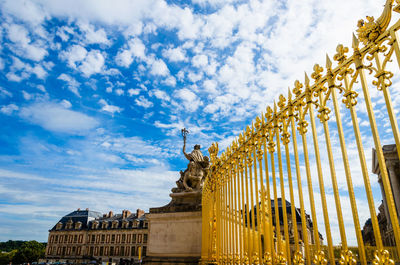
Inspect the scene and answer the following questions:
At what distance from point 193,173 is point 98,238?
50.4 metres

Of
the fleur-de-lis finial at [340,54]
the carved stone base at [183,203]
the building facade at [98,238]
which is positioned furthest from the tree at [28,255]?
the fleur-de-lis finial at [340,54]

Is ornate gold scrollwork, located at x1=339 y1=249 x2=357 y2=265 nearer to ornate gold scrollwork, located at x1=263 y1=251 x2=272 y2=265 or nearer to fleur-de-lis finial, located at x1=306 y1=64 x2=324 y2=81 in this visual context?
ornate gold scrollwork, located at x1=263 y1=251 x2=272 y2=265

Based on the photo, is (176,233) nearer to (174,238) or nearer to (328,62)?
(174,238)

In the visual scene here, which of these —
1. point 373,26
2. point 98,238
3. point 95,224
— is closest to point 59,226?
point 95,224

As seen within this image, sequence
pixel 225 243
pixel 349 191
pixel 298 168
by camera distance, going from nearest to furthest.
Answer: pixel 349 191 < pixel 298 168 < pixel 225 243

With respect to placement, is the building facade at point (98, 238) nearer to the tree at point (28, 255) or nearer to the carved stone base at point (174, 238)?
the tree at point (28, 255)

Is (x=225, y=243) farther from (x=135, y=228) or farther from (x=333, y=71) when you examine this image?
(x=135, y=228)

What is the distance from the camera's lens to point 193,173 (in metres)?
7.76

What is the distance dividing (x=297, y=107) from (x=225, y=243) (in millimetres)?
3108

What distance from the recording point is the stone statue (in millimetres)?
7668

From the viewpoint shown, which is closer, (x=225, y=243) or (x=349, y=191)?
(x=349, y=191)

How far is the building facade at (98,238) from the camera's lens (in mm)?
48188

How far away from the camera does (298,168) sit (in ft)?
9.50

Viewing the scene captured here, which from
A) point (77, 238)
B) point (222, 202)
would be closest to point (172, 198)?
point (222, 202)
